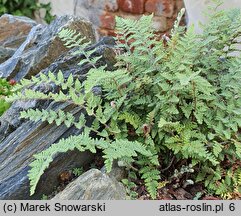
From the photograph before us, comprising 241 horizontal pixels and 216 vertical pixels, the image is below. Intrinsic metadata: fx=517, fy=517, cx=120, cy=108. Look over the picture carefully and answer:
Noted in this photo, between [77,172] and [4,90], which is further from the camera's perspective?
[4,90]

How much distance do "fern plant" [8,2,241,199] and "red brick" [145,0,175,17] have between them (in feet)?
9.53

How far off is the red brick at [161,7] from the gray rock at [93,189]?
138 inches

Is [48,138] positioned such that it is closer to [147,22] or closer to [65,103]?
[65,103]

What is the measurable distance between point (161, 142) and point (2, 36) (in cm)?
336

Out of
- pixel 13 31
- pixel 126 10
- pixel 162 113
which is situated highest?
pixel 162 113

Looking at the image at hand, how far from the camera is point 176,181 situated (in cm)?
255

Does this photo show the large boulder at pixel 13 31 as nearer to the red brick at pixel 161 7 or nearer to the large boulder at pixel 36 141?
the red brick at pixel 161 7

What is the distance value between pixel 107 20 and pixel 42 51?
213 centimetres

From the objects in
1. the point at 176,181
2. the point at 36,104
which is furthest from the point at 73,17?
the point at 176,181

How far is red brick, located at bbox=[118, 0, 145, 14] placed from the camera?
18.4ft

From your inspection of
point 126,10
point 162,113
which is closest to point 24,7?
point 126,10

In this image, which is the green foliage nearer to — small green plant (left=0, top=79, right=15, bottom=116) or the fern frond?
small green plant (left=0, top=79, right=15, bottom=116)

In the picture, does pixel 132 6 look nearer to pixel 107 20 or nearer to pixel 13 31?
pixel 107 20

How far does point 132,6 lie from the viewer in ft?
18.5
